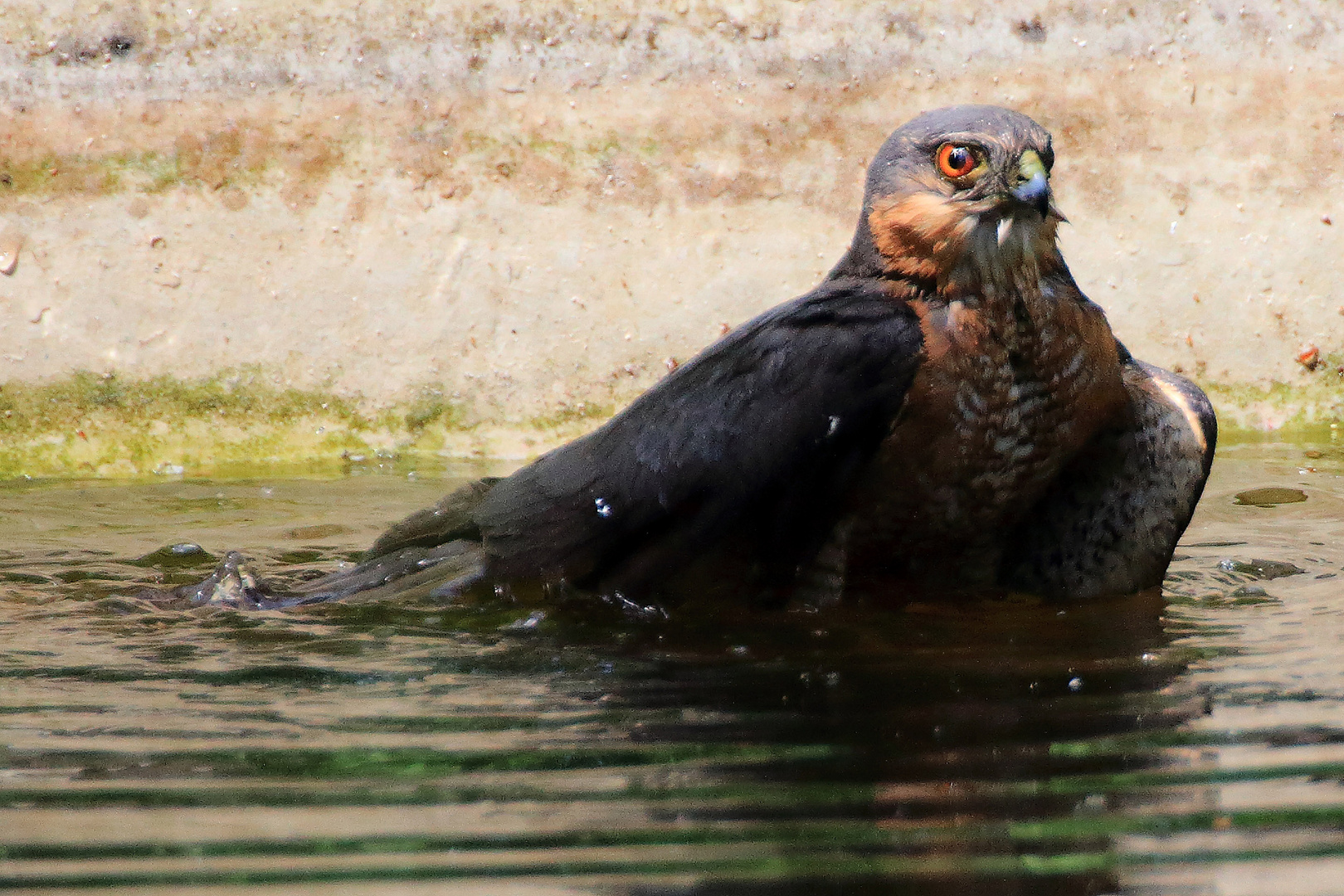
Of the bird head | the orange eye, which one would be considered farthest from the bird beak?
the orange eye

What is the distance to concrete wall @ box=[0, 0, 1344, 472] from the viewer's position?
618 cm

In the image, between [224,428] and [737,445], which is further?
[224,428]

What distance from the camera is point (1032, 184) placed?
353 centimetres

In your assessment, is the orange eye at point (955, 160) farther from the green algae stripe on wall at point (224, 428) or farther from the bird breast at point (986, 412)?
the green algae stripe on wall at point (224, 428)

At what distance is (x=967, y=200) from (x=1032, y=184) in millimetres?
147

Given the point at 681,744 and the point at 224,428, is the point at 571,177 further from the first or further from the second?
the point at 681,744

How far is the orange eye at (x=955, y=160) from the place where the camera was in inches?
141

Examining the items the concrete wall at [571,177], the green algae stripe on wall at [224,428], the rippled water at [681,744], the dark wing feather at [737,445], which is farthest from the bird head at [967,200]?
the green algae stripe on wall at [224,428]

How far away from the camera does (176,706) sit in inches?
117

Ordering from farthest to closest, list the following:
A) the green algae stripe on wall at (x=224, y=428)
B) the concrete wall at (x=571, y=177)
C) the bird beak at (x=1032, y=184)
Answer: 1. the concrete wall at (x=571, y=177)
2. the green algae stripe on wall at (x=224, y=428)
3. the bird beak at (x=1032, y=184)

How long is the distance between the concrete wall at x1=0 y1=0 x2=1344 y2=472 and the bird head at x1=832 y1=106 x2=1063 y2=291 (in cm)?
262

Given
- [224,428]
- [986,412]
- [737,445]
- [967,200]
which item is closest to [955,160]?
[967,200]

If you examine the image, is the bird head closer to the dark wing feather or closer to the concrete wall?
the dark wing feather

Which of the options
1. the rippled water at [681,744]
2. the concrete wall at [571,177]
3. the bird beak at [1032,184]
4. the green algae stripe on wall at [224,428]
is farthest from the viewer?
the concrete wall at [571,177]
